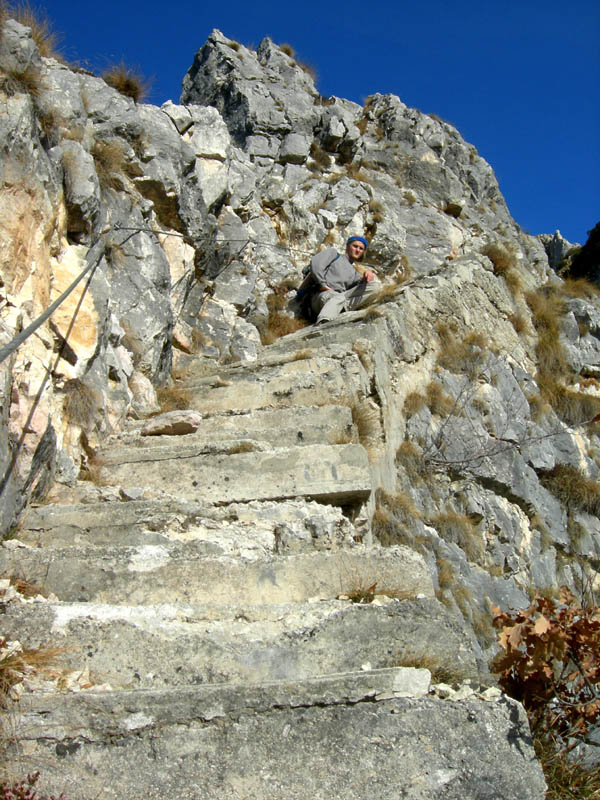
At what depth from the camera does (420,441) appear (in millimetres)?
8008

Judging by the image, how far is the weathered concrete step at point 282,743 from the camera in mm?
2445

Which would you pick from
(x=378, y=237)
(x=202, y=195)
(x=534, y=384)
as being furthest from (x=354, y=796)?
(x=378, y=237)

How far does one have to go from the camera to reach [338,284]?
33.7 ft

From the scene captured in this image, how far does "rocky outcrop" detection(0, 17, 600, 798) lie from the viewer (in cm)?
258

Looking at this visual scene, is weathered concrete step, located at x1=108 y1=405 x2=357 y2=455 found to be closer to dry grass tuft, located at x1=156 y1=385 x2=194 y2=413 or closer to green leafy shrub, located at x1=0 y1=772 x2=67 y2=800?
dry grass tuft, located at x1=156 y1=385 x2=194 y2=413

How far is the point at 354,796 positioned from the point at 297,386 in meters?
4.31

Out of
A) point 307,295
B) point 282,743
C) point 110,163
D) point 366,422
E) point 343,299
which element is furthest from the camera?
point 307,295

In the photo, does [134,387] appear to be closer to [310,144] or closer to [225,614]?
[225,614]

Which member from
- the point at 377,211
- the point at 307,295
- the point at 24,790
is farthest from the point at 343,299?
the point at 24,790

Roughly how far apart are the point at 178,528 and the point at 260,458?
892 millimetres

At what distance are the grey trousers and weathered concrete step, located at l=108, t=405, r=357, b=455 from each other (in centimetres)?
398

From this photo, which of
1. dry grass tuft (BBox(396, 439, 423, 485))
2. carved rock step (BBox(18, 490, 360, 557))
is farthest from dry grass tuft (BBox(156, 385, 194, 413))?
carved rock step (BBox(18, 490, 360, 557))

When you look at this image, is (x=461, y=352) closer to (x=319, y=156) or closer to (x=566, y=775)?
(x=319, y=156)

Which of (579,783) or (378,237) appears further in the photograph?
(378,237)
